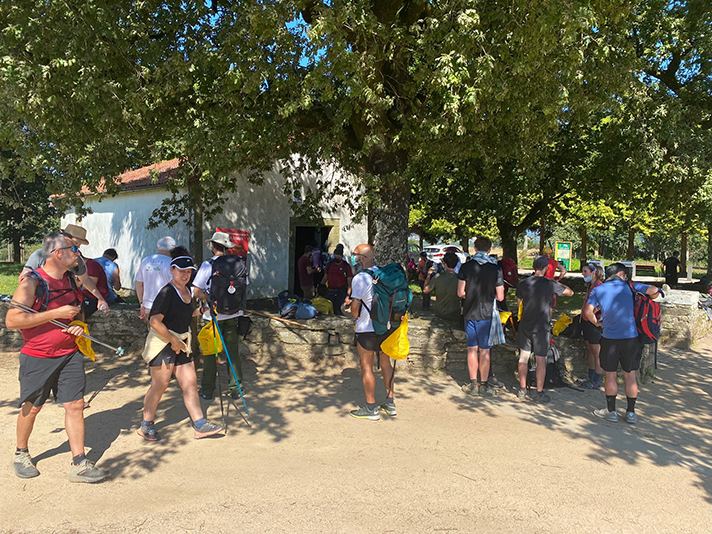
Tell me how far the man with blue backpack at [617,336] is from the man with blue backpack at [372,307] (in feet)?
7.47

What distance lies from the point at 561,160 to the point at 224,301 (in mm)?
12165

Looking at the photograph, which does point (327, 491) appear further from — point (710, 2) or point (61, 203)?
point (710, 2)

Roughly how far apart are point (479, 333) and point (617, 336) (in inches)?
60.0

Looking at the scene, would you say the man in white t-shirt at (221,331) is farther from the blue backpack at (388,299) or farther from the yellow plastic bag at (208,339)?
→ the blue backpack at (388,299)

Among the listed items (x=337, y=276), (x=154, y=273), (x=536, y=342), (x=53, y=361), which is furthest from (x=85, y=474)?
(x=337, y=276)

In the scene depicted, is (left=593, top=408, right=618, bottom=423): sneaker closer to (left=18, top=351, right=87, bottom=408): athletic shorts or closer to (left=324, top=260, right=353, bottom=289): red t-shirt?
(left=324, top=260, right=353, bottom=289): red t-shirt

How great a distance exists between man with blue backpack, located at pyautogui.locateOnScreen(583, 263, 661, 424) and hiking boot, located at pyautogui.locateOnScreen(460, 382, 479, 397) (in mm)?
1368

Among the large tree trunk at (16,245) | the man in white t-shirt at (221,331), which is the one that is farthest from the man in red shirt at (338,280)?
the large tree trunk at (16,245)

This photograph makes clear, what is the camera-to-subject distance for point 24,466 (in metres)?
3.78

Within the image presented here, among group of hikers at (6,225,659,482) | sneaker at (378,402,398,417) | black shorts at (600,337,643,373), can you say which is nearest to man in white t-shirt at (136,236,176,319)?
group of hikers at (6,225,659,482)

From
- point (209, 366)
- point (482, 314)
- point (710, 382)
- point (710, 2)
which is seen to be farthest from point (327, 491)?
point (710, 2)

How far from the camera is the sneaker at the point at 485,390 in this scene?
20.8 feet

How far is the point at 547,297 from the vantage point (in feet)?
20.1

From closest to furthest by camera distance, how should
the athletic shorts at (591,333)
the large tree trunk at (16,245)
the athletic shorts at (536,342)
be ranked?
the athletic shorts at (536,342)
the athletic shorts at (591,333)
the large tree trunk at (16,245)
